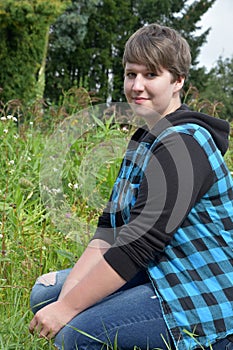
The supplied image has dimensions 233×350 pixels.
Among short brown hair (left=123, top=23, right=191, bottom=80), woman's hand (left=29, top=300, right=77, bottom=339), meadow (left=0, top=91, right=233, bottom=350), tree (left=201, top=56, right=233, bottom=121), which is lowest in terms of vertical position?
tree (left=201, top=56, right=233, bottom=121)

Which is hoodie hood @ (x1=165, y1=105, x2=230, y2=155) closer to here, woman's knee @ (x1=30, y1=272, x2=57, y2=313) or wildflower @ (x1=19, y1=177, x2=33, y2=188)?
woman's knee @ (x1=30, y1=272, x2=57, y2=313)

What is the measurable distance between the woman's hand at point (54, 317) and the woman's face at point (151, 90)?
30.5 inches

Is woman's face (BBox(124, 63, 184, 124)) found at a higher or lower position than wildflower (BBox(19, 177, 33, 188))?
higher

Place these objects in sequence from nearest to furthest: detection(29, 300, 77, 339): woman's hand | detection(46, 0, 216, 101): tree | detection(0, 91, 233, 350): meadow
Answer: detection(29, 300, 77, 339): woman's hand → detection(0, 91, 233, 350): meadow → detection(46, 0, 216, 101): tree

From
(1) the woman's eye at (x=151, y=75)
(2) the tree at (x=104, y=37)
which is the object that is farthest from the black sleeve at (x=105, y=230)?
(2) the tree at (x=104, y=37)

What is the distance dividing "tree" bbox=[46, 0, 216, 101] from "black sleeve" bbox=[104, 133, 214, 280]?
17320 millimetres

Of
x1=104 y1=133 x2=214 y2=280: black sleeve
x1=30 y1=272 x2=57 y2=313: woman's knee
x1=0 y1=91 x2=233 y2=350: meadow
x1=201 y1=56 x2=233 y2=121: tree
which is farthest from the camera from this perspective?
x1=201 y1=56 x2=233 y2=121: tree

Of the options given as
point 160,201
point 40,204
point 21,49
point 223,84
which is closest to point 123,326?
point 160,201

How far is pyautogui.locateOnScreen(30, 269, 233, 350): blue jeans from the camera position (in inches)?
80.7

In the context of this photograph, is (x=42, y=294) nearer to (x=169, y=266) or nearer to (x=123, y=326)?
(x=123, y=326)

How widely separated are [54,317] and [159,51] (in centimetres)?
100

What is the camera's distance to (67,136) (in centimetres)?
482

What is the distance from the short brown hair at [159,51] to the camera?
88.1 inches

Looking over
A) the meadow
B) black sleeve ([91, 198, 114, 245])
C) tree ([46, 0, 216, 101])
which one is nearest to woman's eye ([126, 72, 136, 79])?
black sleeve ([91, 198, 114, 245])
